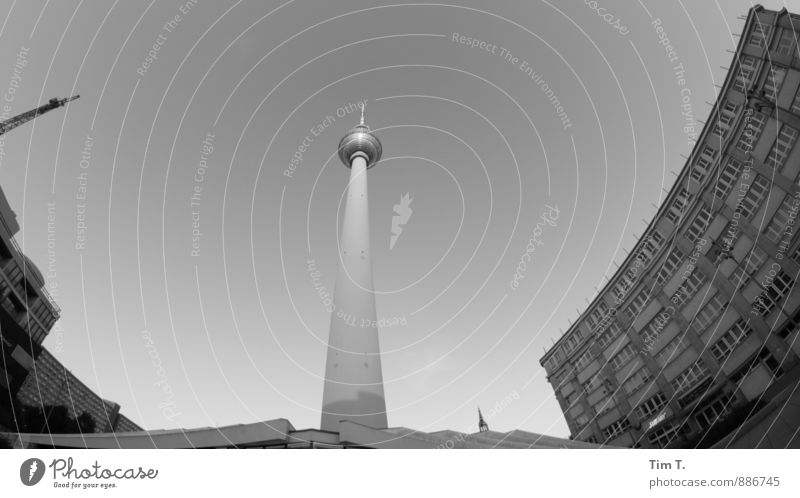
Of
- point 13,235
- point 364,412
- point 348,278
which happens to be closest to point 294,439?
point 364,412

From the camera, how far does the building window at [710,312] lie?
1478 inches

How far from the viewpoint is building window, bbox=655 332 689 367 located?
4210 cm

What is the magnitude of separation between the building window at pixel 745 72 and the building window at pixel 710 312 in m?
19.4

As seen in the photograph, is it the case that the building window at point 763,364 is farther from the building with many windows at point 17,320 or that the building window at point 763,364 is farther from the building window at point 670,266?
the building with many windows at point 17,320

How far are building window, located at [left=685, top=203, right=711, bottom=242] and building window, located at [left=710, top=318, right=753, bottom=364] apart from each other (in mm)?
10370

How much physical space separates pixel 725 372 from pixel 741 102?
82.4ft

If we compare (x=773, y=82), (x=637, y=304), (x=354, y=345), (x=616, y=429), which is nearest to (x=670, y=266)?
(x=637, y=304)

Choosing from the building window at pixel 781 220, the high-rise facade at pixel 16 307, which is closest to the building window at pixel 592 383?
the building window at pixel 781 220

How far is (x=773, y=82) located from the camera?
103ft

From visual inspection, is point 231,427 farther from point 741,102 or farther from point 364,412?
point 741,102

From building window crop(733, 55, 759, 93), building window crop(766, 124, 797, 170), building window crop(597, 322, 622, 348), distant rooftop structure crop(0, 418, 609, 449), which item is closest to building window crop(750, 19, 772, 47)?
building window crop(733, 55, 759, 93)
